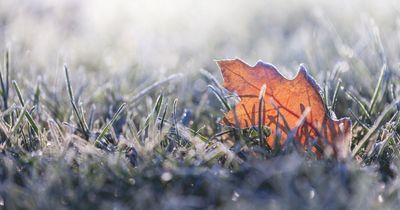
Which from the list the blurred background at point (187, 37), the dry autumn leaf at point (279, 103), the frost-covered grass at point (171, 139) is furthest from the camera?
the blurred background at point (187, 37)

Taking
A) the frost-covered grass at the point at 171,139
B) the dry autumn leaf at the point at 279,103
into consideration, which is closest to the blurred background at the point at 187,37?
the frost-covered grass at the point at 171,139

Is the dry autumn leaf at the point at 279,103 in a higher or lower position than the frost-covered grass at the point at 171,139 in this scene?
higher

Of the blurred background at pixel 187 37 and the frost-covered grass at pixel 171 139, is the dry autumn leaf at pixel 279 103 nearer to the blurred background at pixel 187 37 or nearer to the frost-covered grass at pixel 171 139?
the frost-covered grass at pixel 171 139

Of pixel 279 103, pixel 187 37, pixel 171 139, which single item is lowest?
pixel 187 37

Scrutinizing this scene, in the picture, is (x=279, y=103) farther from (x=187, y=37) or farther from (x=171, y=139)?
(x=187, y=37)

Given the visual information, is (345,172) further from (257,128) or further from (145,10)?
(145,10)

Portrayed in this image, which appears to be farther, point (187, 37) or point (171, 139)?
point (187, 37)

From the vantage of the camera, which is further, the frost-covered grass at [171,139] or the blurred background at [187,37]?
the blurred background at [187,37]

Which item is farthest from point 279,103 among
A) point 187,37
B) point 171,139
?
point 187,37

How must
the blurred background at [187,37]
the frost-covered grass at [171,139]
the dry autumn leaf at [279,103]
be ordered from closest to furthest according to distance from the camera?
the frost-covered grass at [171,139], the dry autumn leaf at [279,103], the blurred background at [187,37]
